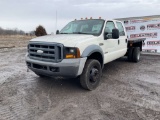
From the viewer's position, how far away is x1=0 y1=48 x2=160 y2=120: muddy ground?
12.2 ft

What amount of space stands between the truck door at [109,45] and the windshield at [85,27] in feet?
0.91

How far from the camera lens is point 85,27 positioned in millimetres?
6012

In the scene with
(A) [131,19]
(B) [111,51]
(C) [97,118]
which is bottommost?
(C) [97,118]

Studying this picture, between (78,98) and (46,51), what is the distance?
1425 mm

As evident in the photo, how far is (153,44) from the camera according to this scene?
38.4 feet

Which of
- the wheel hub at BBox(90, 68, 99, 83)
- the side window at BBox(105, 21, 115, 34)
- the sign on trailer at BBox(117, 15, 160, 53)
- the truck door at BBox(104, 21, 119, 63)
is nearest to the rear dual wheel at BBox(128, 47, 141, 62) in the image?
the truck door at BBox(104, 21, 119, 63)

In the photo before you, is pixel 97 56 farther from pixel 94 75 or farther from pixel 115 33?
pixel 115 33

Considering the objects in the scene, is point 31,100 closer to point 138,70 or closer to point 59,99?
point 59,99

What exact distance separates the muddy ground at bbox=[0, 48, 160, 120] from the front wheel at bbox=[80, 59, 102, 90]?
0.19m

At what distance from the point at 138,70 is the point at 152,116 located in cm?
397

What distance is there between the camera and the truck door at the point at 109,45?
19.0 feet

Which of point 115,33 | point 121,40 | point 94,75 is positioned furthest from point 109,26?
point 94,75

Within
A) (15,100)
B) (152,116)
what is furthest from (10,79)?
(152,116)

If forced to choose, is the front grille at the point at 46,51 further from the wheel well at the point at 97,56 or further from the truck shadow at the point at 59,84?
the wheel well at the point at 97,56
